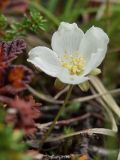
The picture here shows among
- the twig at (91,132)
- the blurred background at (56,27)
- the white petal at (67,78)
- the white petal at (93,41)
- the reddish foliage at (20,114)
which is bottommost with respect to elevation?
the reddish foliage at (20,114)

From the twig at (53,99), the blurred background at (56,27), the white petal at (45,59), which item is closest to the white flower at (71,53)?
the white petal at (45,59)

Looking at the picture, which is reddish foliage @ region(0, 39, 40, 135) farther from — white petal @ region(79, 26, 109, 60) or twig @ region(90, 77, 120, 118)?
twig @ region(90, 77, 120, 118)

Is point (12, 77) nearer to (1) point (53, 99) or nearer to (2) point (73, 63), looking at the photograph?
(2) point (73, 63)

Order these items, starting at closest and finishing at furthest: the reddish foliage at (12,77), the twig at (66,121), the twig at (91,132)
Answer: the reddish foliage at (12,77) → the twig at (91,132) → the twig at (66,121)

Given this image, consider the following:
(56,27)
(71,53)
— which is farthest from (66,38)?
(56,27)

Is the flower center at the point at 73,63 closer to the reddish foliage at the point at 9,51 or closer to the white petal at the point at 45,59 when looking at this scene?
the white petal at the point at 45,59

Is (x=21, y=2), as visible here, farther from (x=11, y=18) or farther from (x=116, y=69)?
(x=116, y=69)
